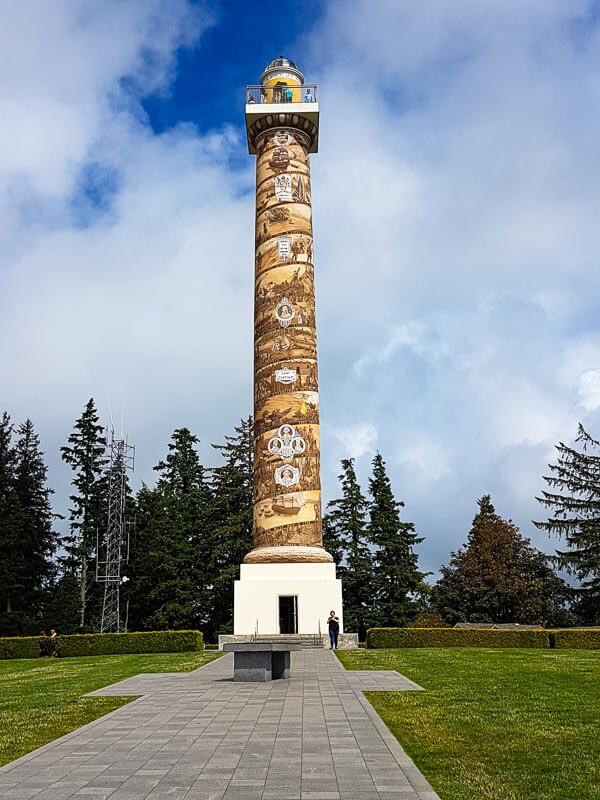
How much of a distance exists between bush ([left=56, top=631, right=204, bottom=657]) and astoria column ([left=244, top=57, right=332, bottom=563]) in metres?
3.52

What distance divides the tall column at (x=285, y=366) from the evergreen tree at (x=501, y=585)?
42.0ft

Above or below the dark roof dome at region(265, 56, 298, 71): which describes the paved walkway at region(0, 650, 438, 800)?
below

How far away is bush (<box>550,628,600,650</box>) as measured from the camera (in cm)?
1994

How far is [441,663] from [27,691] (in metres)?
7.65

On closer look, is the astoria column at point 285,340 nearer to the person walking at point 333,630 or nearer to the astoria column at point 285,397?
the astoria column at point 285,397

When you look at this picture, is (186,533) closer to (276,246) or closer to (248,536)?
(248,536)

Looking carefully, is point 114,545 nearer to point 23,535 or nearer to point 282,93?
point 23,535

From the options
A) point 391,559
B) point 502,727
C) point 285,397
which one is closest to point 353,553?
point 391,559

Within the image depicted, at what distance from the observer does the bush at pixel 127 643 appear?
2078cm

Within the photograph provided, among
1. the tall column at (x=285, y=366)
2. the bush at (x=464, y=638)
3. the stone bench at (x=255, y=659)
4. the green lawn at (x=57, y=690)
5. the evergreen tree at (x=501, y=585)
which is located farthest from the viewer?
the evergreen tree at (x=501, y=585)

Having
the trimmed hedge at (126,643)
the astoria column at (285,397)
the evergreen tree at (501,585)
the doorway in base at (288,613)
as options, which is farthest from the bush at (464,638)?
the evergreen tree at (501,585)

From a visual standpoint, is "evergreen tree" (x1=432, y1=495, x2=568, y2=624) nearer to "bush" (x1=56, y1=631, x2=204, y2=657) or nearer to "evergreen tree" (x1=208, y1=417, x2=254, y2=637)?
"evergreen tree" (x1=208, y1=417, x2=254, y2=637)

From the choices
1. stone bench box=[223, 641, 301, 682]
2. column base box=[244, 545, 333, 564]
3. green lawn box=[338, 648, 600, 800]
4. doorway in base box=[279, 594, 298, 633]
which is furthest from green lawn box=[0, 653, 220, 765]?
column base box=[244, 545, 333, 564]

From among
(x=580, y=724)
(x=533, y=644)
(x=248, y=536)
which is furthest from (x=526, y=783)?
(x=248, y=536)
